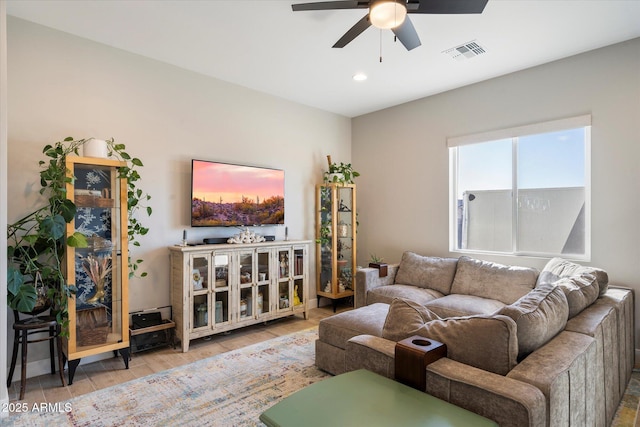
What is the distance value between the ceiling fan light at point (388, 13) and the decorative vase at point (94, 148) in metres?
2.33

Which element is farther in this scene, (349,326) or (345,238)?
(345,238)

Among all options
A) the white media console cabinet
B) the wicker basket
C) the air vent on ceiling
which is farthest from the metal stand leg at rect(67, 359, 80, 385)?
the air vent on ceiling

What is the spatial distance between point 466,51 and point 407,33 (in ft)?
3.91

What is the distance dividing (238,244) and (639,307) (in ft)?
12.4

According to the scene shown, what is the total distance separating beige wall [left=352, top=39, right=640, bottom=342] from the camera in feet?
10.00

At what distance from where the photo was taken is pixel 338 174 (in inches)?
192

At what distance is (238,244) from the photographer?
3684mm

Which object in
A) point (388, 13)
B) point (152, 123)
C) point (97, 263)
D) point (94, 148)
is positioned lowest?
point (97, 263)

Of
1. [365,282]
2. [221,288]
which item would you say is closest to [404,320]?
[365,282]

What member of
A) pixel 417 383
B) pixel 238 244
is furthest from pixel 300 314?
pixel 417 383

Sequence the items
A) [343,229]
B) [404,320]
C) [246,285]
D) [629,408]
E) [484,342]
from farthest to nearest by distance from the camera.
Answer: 1. [343,229]
2. [246,285]
3. [629,408]
4. [404,320]
5. [484,342]

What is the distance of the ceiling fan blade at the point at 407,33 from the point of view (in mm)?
2235

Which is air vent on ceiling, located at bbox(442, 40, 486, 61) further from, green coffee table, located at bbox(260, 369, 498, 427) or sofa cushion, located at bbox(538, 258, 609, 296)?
green coffee table, located at bbox(260, 369, 498, 427)

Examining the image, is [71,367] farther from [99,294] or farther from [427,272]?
[427,272]
